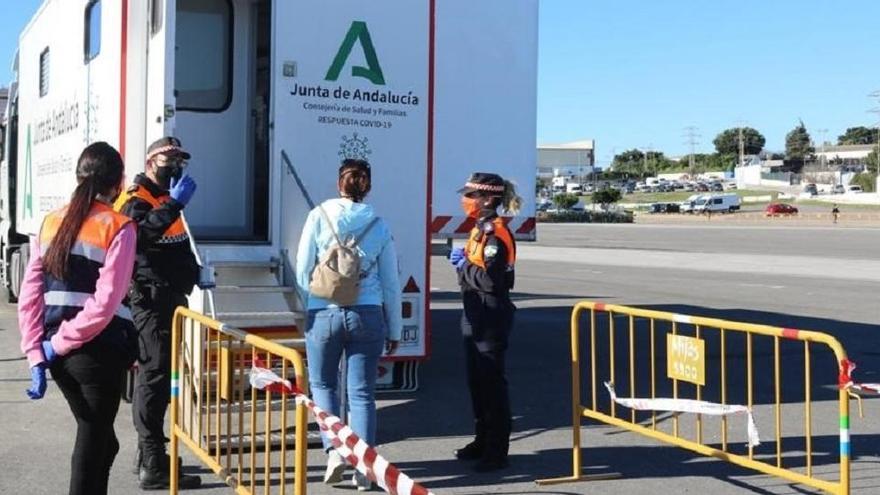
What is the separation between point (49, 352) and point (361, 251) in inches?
82.1

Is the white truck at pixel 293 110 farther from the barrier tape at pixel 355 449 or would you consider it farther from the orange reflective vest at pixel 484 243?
the barrier tape at pixel 355 449

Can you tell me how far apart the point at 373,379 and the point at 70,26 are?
5.77 metres

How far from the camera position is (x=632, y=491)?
6.50 m

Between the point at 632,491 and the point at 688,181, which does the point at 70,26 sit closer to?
the point at 632,491

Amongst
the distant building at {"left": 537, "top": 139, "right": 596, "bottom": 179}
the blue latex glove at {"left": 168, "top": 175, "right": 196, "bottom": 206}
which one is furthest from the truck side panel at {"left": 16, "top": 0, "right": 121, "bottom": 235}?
the distant building at {"left": 537, "top": 139, "right": 596, "bottom": 179}

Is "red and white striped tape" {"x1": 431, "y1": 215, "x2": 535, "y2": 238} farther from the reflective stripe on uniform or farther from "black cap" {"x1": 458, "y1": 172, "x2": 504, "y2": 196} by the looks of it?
the reflective stripe on uniform

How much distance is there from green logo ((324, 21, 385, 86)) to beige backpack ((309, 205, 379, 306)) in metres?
2.19

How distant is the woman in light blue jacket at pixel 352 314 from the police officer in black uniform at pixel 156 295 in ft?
2.40

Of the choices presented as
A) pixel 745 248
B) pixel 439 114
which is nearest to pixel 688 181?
pixel 745 248

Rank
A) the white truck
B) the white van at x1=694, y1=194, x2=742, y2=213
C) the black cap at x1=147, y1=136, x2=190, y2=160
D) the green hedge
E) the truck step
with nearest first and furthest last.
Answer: the black cap at x1=147, y1=136, x2=190, y2=160 < the truck step < the white truck < the green hedge < the white van at x1=694, y1=194, x2=742, y2=213

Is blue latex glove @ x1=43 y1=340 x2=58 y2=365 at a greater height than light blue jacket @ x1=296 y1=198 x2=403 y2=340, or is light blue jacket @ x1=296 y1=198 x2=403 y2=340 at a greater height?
light blue jacket @ x1=296 y1=198 x2=403 y2=340

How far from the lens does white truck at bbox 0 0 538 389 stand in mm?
→ 7816

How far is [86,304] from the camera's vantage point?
4562mm

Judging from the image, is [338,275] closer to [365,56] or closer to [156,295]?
[156,295]
